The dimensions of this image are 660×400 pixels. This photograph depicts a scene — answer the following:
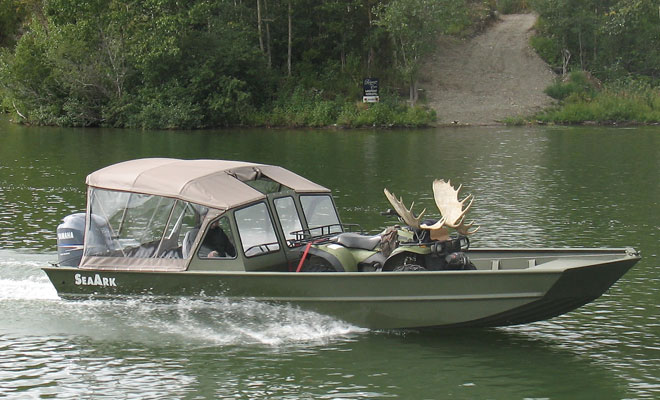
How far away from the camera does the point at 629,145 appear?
35.3 m

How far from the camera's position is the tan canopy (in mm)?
12312

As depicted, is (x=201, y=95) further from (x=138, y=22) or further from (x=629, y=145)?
(x=629, y=145)

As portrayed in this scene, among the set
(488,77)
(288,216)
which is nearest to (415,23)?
(488,77)

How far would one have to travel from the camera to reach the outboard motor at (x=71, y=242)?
43.1 feet

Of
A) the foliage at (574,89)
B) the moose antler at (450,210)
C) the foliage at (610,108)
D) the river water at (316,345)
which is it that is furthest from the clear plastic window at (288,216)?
the foliage at (574,89)

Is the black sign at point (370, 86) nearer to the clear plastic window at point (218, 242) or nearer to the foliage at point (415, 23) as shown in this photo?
the foliage at point (415, 23)

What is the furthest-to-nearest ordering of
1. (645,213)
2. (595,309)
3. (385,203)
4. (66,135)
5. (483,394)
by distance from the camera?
(66,135) → (385,203) → (645,213) → (595,309) → (483,394)

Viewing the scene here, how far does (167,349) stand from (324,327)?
2.17 metres

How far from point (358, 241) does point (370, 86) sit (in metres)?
34.9

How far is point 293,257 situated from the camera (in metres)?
12.6

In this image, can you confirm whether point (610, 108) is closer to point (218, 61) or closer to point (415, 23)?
point (415, 23)

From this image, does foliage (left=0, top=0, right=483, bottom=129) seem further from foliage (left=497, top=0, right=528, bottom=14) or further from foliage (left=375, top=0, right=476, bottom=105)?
foliage (left=497, top=0, right=528, bottom=14)

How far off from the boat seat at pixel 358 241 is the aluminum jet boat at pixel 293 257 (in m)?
0.02

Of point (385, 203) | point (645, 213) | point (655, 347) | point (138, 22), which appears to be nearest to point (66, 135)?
point (138, 22)
